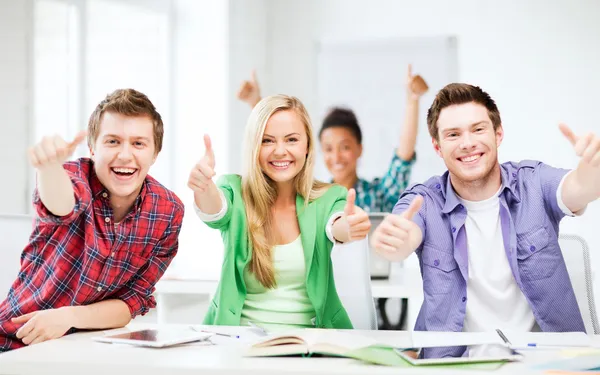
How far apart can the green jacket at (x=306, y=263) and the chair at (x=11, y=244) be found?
49 cm

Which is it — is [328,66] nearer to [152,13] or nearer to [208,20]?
[208,20]

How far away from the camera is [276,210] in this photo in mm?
2014

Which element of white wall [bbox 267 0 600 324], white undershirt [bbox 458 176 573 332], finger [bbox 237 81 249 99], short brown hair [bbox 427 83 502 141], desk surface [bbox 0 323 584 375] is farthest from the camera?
white wall [bbox 267 0 600 324]

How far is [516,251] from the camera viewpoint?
1.74 meters

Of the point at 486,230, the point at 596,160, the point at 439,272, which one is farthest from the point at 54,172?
the point at 596,160

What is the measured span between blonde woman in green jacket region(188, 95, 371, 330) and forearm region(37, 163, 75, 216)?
0.34 metres

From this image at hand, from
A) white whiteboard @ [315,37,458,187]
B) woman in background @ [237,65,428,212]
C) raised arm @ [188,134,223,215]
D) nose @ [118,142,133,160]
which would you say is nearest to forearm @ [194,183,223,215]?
raised arm @ [188,134,223,215]

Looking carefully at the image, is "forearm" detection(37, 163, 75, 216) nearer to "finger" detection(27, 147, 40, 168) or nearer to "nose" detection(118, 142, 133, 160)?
"finger" detection(27, 147, 40, 168)

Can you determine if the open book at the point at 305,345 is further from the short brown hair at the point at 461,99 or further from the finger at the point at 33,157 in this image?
the short brown hair at the point at 461,99

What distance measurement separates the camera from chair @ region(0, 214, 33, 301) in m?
1.79

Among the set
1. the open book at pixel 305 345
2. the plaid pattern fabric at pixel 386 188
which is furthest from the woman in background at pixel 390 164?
the open book at pixel 305 345

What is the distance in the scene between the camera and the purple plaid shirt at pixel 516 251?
170cm

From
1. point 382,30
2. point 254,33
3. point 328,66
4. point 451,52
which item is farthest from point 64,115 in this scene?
point 451,52

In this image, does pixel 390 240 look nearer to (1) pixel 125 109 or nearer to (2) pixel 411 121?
(1) pixel 125 109
